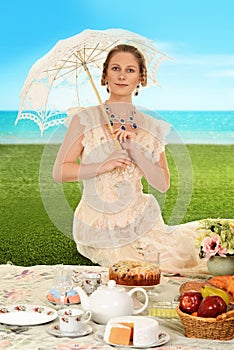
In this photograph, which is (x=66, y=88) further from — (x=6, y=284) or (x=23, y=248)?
(x=23, y=248)

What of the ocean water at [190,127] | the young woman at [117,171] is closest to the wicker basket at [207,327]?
the young woman at [117,171]

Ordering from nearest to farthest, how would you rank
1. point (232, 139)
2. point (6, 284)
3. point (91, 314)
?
1. point (91, 314)
2. point (6, 284)
3. point (232, 139)

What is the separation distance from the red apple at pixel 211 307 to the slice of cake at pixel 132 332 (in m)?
0.17

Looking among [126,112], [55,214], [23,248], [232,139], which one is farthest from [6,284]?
[232,139]

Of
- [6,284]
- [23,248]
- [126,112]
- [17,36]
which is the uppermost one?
[17,36]

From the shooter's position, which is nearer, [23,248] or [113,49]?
[113,49]

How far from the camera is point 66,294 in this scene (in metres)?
3.05

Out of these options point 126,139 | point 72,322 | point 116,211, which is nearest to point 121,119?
point 126,139

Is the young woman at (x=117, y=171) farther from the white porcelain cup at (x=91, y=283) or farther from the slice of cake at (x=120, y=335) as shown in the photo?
the slice of cake at (x=120, y=335)

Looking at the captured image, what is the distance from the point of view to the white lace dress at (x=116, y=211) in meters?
4.33

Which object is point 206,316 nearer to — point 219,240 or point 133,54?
point 219,240

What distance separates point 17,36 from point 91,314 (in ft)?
45.7

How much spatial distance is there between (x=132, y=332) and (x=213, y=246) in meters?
0.97

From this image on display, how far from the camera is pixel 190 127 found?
52.6 ft
